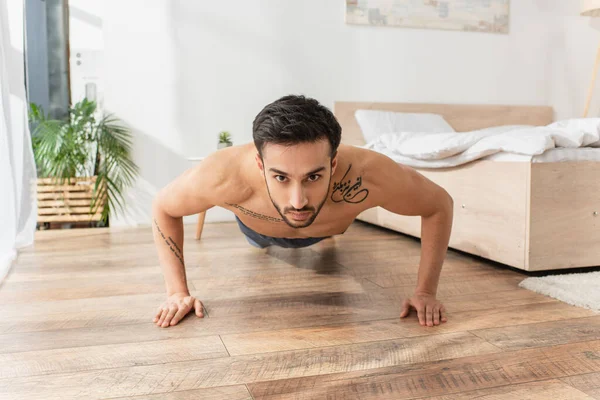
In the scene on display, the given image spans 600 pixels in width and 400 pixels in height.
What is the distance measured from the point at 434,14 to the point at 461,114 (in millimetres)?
746

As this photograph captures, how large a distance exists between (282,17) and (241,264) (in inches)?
80.9

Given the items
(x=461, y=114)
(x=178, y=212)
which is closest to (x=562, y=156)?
(x=178, y=212)

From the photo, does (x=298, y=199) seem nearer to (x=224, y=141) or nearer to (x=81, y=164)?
(x=224, y=141)

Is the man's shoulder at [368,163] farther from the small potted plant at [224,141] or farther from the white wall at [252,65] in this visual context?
the white wall at [252,65]

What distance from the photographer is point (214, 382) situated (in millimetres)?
1139

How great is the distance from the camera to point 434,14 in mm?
4023

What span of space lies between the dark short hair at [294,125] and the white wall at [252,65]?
2408mm

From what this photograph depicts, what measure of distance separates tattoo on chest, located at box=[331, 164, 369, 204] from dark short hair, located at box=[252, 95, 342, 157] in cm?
18

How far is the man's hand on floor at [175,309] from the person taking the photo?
1.53 metres

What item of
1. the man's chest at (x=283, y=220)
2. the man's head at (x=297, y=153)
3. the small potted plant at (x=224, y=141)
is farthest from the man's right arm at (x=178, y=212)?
the small potted plant at (x=224, y=141)

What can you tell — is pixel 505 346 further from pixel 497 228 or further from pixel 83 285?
pixel 83 285

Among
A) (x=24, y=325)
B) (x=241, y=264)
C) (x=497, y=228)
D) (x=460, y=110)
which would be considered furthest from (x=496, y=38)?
(x=24, y=325)

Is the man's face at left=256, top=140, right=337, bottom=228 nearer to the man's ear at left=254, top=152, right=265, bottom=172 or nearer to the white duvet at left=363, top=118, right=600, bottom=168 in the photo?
the man's ear at left=254, top=152, right=265, bottom=172

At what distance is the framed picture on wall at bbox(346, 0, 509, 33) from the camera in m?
3.88
